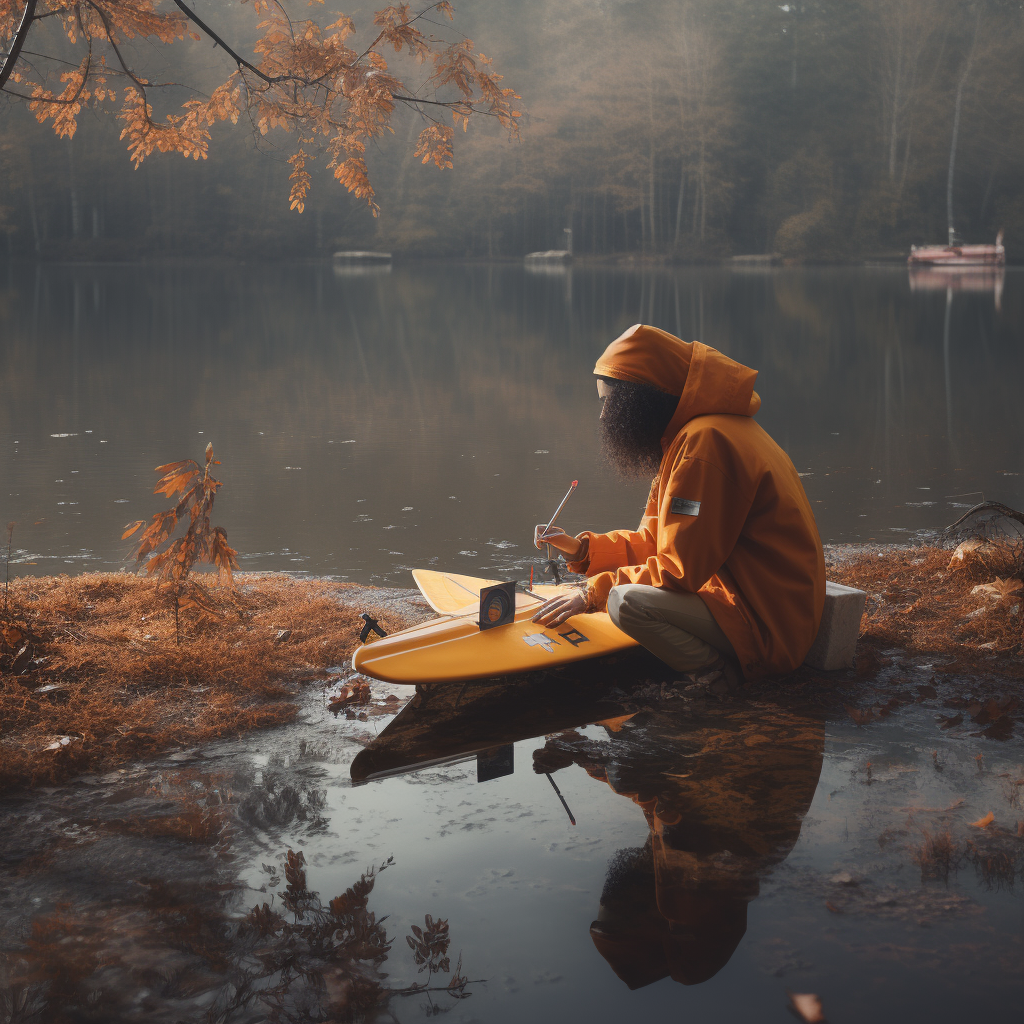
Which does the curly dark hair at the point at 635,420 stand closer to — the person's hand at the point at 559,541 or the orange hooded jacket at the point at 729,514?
the orange hooded jacket at the point at 729,514

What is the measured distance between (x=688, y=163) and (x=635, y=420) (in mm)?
71069

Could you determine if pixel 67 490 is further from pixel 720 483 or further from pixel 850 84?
pixel 850 84

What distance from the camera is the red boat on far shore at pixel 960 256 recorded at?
52.1 meters

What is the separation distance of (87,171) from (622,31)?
4267cm

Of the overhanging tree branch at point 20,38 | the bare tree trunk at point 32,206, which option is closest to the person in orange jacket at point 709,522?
the overhanging tree branch at point 20,38

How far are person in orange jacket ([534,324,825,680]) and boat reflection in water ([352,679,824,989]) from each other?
28 centimetres

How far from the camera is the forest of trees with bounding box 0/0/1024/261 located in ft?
209

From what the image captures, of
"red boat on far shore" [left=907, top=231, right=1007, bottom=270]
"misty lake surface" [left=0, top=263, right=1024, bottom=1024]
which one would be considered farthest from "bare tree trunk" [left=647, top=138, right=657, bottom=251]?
"misty lake surface" [left=0, top=263, right=1024, bottom=1024]

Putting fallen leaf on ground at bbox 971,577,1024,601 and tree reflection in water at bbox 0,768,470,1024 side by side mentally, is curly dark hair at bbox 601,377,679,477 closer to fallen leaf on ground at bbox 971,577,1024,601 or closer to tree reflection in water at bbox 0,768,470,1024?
tree reflection in water at bbox 0,768,470,1024

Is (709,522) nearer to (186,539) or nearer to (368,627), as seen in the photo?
(368,627)

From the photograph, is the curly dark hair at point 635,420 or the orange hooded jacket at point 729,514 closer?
Answer: the orange hooded jacket at point 729,514

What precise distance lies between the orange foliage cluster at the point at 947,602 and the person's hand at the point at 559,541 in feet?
4.61

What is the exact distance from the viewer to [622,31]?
78.0 m

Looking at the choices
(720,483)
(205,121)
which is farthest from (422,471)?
(720,483)
